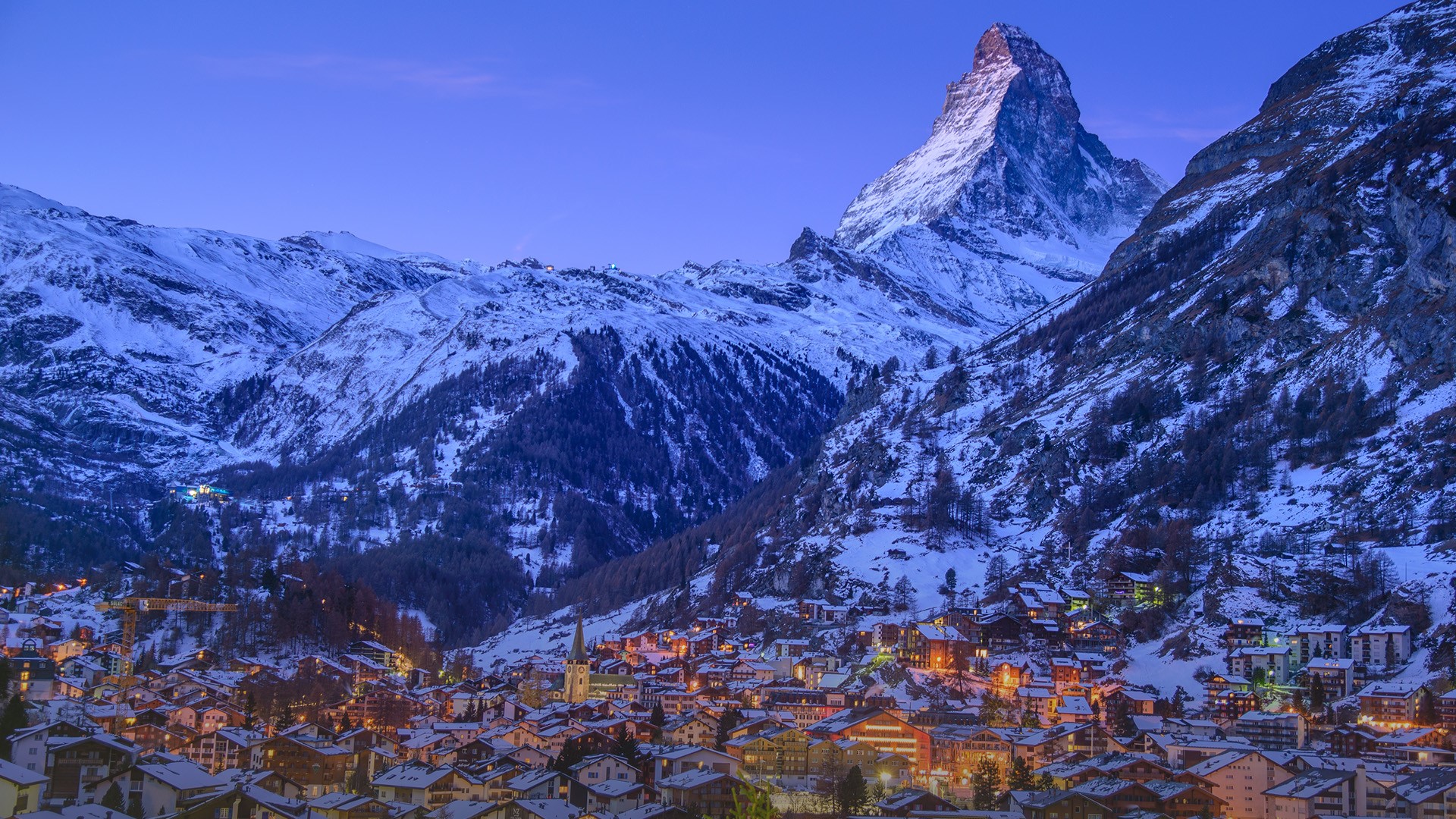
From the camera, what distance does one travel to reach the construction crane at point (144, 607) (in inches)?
5404

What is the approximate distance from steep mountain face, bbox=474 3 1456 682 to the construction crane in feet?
168

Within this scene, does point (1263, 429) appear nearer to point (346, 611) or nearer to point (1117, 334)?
point (1117, 334)

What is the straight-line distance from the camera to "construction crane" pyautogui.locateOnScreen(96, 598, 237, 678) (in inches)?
5404

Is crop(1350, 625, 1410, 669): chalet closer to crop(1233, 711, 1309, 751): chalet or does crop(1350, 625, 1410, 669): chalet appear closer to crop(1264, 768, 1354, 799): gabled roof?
crop(1233, 711, 1309, 751): chalet

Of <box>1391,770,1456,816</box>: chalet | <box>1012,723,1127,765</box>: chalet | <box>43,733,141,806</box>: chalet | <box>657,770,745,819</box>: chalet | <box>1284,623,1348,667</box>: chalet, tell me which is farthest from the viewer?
<box>1284,623,1348,667</box>: chalet

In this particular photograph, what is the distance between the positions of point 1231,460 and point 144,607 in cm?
9273

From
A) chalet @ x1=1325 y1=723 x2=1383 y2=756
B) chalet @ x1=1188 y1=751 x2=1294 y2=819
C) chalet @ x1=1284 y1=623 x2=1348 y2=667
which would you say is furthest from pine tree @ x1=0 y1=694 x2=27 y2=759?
chalet @ x1=1284 y1=623 x2=1348 y2=667

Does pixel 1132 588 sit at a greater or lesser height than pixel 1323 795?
greater

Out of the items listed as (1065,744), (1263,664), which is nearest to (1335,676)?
(1263,664)

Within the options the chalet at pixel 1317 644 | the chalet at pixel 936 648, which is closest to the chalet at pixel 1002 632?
the chalet at pixel 936 648

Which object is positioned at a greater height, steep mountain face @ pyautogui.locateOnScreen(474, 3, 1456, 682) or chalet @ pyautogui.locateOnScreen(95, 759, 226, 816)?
steep mountain face @ pyautogui.locateOnScreen(474, 3, 1456, 682)

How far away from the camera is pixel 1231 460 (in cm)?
14675

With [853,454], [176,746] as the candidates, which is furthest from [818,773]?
[853,454]

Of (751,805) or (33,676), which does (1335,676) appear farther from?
(33,676)
